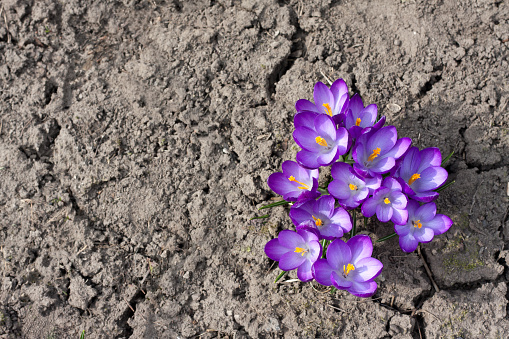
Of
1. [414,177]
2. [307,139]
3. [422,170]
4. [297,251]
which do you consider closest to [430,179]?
[422,170]

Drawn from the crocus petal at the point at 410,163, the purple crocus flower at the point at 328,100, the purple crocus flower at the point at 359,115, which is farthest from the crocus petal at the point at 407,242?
the purple crocus flower at the point at 328,100

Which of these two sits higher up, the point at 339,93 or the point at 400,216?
the point at 339,93

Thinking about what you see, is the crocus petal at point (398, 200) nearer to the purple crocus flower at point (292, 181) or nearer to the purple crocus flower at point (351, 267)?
the purple crocus flower at point (351, 267)

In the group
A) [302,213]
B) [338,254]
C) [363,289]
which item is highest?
[302,213]

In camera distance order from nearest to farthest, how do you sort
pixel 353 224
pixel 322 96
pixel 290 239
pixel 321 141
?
pixel 321 141, pixel 290 239, pixel 322 96, pixel 353 224

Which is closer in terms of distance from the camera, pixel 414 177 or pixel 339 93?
pixel 414 177

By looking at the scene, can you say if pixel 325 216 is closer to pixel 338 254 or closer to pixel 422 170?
pixel 338 254

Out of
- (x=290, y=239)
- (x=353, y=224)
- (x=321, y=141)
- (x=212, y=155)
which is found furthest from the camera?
(x=212, y=155)
